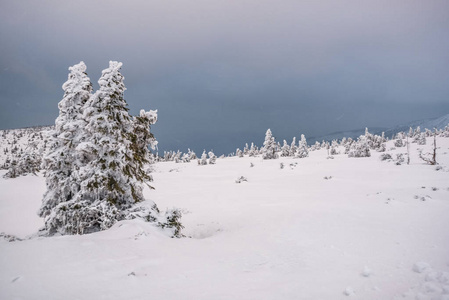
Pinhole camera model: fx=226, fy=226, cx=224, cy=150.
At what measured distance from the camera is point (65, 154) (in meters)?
10.2

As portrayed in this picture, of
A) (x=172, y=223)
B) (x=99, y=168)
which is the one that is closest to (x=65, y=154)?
(x=99, y=168)

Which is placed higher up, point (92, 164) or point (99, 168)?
point (92, 164)

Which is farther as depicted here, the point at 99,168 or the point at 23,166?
the point at 23,166

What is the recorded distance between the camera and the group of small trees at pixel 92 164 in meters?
9.33

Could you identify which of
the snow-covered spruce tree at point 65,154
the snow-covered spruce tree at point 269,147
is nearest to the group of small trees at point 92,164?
the snow-covered spruce tree at point 65,154

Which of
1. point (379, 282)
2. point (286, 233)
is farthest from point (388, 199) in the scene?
point (379, 282)

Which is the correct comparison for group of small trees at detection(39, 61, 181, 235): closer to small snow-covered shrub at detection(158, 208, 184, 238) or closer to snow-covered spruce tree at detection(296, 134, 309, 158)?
small snow-covered shrub at detection(158, 208, 184, 238)

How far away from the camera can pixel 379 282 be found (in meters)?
5.86

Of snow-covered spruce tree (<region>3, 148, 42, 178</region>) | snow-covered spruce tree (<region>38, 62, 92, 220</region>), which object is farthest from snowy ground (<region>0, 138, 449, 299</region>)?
snow-covered spruce tree (<region>3, 148, 42, 178</region>)

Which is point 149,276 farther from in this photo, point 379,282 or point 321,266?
point 379,282

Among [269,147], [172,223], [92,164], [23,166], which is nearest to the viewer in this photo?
[92,164]

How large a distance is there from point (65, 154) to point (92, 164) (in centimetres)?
151

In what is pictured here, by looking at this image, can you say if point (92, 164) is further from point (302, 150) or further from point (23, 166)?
point (302, 150)

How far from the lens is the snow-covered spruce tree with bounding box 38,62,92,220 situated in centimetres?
1000
